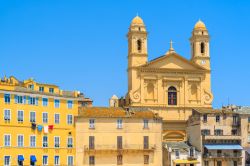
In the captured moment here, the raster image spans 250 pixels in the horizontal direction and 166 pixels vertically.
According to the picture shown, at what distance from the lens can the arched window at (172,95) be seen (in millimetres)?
97938

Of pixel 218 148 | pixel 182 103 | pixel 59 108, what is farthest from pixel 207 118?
pixel 59 108

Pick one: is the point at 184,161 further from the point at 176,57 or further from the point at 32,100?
the point at 32,100

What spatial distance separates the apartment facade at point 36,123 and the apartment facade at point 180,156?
46.1 ft

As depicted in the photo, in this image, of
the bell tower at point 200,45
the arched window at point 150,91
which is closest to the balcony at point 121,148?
the arched window at point 150,91

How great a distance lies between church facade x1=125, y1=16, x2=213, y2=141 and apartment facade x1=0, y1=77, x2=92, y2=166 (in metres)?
20.0

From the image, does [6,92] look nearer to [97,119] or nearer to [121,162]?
[97,119]

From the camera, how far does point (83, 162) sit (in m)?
76.8

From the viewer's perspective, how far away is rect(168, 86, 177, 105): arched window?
97.9m

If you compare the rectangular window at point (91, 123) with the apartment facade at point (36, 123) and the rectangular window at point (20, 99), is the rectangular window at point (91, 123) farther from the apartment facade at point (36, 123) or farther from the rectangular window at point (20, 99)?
the rectangular window at point (20, 99)

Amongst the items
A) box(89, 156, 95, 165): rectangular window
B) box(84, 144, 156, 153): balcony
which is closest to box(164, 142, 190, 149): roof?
box(84, 144, 156, 153): balcony

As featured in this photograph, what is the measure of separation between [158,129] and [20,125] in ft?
64.2

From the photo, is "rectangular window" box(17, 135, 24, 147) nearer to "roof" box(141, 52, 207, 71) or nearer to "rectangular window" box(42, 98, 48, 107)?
"rectangular window" box(42, 98, 48, 107)

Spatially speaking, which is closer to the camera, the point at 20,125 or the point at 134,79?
the point at 20,125

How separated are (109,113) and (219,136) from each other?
16.8m
